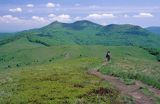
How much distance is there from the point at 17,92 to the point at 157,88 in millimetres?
16137

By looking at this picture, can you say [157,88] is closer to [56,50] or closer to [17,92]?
[17,92]

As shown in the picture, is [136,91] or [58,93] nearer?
[58,93]

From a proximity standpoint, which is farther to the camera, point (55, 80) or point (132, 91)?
point (55, 80)

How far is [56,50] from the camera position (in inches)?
7510

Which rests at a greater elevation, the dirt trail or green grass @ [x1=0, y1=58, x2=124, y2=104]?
green grass @ [x1=0, y1=58, x2=124, y2=104]

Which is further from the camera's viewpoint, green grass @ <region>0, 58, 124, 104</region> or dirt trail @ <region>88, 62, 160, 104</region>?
dirt trail @ <region>88, 62, 160, 104</region>

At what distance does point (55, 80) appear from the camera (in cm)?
4934

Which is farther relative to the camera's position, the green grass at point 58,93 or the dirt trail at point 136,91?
the dirt trail at point 136,91

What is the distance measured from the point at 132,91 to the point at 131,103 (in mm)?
7127

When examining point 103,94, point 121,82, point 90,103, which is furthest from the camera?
point 121,82

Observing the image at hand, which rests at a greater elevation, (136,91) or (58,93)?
(58,93)

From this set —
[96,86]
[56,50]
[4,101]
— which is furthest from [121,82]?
[56,50]

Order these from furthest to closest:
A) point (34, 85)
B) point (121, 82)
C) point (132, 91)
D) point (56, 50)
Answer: point (56, 50)
point (121, 82)
point (34, 85)
point (132, 91)

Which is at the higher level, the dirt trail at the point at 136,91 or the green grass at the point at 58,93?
the green grass at the point at 58,93
